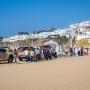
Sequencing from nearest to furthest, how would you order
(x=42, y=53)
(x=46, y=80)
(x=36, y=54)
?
(x=46, y=80), (x=36, y=54), (x=42, y=53)

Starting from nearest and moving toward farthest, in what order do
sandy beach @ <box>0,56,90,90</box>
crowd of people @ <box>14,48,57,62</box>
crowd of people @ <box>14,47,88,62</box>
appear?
sandy beach @ <box>0,56,90,90</box> → crowd of people @ <box>14,48,57,62</box> → crowd of people @ <box>14,47,88,62</box>

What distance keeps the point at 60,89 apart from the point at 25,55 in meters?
22.9

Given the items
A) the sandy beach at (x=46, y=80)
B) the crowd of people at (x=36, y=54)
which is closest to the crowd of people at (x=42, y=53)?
the crowd of people at (x=36, y=54)

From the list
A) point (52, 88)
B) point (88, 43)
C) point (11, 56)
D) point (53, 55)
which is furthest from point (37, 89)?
point (88, 43)

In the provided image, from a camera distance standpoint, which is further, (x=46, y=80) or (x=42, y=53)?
(x=42, y=53)

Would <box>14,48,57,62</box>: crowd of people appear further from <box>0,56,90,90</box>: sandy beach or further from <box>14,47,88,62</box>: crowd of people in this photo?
<box>0,56,90,90</box>: sandy beach

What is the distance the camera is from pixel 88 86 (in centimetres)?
1190

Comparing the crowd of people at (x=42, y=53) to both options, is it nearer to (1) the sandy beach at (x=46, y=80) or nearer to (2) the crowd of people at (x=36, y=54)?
(2) the crowd of people at (x=36, y=54)

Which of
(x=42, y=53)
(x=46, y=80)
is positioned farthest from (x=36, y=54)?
(x=46, y=80)

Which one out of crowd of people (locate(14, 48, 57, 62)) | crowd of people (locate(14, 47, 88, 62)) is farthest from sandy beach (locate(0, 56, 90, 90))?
crowd of people (locate(14, 47, 88, 62))

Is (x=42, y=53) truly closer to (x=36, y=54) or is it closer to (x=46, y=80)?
(x=36, y=54)

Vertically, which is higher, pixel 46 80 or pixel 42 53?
pixel 42 53

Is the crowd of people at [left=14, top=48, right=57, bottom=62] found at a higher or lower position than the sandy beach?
higher

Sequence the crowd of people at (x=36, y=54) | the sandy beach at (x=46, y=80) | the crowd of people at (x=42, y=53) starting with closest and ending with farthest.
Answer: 1. the sandy beach at (x=46, y=80)
2. the crowd of people at (x=36, y=54)
3. the crowd of people at (x=42, y=53)
